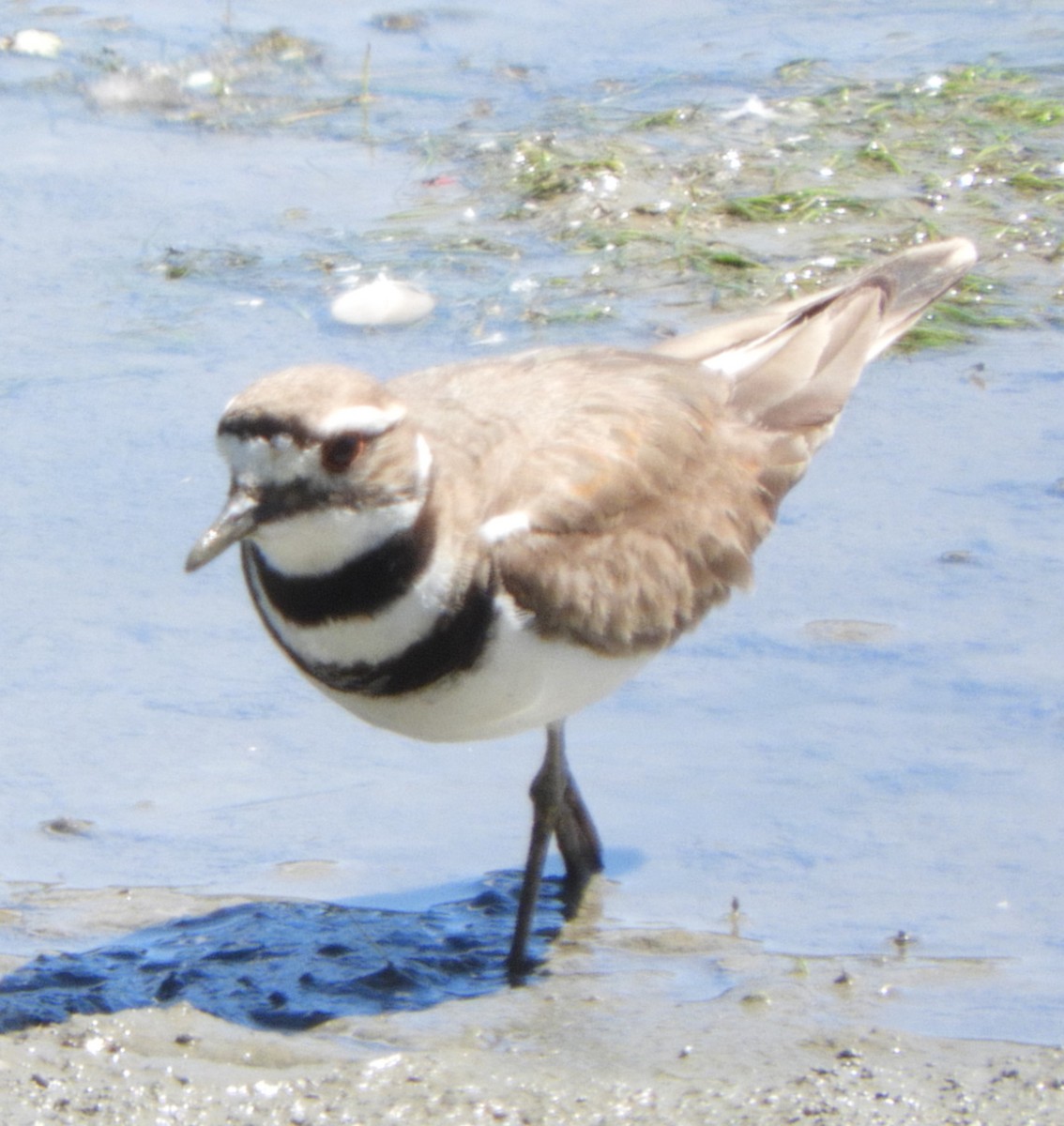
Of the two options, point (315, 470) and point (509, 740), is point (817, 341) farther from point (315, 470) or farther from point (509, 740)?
point (315, 470)

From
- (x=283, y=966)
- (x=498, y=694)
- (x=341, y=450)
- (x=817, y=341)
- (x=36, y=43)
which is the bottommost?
(x=283, y=966)

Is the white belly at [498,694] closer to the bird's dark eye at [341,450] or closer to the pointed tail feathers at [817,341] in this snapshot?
the bird's dark eye at [341,450]

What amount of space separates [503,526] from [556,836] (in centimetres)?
94

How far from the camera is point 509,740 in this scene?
213 inches

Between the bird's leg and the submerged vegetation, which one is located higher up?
the submerged vegetation

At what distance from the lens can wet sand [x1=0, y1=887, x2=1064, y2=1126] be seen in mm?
3652

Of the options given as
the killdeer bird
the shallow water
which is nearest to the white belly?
the killdeer bird

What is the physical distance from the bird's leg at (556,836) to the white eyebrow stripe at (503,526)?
66cm

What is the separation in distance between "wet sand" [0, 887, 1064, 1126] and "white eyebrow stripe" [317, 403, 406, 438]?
3.90ft

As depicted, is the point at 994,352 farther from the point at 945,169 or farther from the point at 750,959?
the point at 750,959

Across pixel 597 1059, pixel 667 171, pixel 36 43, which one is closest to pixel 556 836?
pixel 597 1059

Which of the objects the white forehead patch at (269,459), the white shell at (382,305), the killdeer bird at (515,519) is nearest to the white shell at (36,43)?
the white shell at (382,305)

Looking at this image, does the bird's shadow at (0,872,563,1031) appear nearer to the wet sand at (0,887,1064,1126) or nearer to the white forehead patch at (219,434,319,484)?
the wet sand at (0,887,1064,1126)

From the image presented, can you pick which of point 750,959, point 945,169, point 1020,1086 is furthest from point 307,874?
point 945,169
